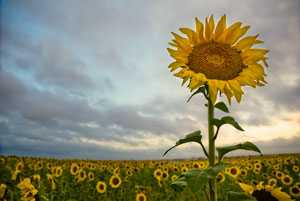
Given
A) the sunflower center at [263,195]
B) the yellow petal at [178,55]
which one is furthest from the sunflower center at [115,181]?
the yellow petal at [178,55]

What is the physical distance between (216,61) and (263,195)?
1985 millimetres

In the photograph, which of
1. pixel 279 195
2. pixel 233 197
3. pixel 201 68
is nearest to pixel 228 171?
pixel 279 195

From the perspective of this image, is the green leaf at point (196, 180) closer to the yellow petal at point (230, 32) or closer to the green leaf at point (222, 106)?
the green leaf at point (222, 106)

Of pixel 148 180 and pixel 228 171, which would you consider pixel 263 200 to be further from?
pixel 148 180

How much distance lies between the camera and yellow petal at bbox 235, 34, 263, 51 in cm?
248

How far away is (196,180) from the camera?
6.44 ft

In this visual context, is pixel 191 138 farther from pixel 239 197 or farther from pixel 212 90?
pixel 239 197

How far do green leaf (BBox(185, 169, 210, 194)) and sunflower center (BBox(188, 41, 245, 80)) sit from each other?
0.92 meters

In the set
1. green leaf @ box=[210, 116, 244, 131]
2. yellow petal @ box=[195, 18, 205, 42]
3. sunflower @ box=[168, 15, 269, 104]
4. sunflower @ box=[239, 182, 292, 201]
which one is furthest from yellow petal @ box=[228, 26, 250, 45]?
sunflower @ box=[239, 182, 292, 201]

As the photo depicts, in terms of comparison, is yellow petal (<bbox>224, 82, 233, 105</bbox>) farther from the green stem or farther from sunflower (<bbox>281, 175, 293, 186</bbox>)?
sunflower (<bbox>281, 175, 293, 186</bbox>)

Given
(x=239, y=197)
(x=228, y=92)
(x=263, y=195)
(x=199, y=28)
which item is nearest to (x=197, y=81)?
(x=228, y=92)

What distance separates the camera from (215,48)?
244cm

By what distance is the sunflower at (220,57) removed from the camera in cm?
224

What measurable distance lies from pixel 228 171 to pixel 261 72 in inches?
288
